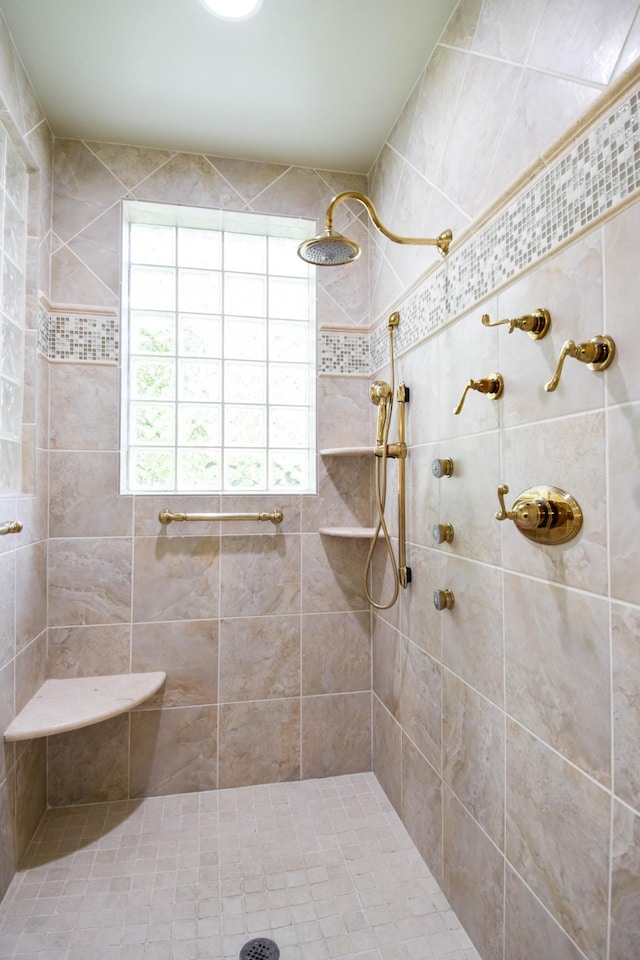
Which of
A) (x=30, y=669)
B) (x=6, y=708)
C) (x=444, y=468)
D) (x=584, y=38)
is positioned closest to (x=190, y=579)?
(x=30, y=669)

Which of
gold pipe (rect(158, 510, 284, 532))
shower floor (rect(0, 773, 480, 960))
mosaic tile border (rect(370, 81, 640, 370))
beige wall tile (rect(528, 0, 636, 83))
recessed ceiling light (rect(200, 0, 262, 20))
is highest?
recessed ceiling light (rect(200, 0, 262, 20))

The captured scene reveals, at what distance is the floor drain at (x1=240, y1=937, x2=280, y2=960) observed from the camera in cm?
130

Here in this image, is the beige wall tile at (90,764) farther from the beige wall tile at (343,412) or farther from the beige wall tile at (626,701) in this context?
the beige wall tile at (626,701)

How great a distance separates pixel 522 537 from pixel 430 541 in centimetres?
51

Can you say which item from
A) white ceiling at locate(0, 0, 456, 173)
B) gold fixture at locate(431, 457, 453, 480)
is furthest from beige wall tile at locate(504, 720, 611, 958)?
white ceiling at locate(0, 0, 456, 173)

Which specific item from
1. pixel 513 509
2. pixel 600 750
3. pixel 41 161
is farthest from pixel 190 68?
pixel 600 750

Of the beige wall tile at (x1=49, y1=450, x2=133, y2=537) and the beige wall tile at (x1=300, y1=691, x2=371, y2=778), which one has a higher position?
the beige wall tile at (x1=49, y1=450, x2=133, y2=537)

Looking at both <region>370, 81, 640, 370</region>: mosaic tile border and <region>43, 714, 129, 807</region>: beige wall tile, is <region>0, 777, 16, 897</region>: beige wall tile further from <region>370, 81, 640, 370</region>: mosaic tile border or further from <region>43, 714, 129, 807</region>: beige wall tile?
<region>370, 81, 640, 370</region>: mosaic tile border

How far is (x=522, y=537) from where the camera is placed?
1133 millimetres

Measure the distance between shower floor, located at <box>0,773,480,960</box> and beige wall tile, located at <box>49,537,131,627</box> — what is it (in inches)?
29.2

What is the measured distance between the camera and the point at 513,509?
3.53ft

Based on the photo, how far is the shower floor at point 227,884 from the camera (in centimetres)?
135

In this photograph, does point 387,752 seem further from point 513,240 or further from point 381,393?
point 513,240

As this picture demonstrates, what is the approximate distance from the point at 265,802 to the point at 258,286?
7.18 ft
